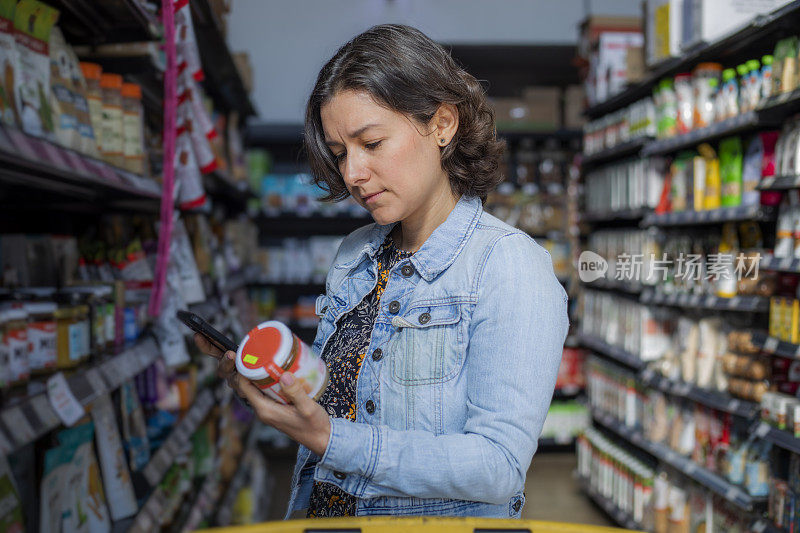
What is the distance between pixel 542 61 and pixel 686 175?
308 cm

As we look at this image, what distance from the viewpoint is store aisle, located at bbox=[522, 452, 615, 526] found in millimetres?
4239

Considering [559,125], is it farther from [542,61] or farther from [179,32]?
[179,32]

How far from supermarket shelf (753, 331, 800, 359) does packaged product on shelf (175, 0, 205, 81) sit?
226 cm

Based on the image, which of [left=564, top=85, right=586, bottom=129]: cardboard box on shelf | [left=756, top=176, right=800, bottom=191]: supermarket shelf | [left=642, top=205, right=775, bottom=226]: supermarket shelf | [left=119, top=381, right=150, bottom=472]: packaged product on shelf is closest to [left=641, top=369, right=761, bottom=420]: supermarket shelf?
[left=642, top=205, right=775, bottom=226]: supermarket shelf

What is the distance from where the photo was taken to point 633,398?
402 centimetres

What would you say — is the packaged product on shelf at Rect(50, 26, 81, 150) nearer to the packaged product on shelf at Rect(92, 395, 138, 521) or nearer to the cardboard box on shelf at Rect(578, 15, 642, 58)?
the packaged product on shelf at Rect(92, 395, 138, 521)

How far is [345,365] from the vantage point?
49.2 inches

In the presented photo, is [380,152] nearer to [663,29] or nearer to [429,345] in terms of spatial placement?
[429,345]

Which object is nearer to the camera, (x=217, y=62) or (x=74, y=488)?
(x=74, y=488)

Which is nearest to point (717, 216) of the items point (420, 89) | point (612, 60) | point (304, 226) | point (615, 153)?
point (615, 153)

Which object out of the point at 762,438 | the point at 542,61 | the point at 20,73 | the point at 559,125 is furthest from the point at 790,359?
the point at 542,61

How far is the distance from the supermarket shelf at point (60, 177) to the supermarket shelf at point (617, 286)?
109 inches

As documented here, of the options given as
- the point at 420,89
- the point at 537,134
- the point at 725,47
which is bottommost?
the point at 420,89

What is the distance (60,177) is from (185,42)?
695mm
